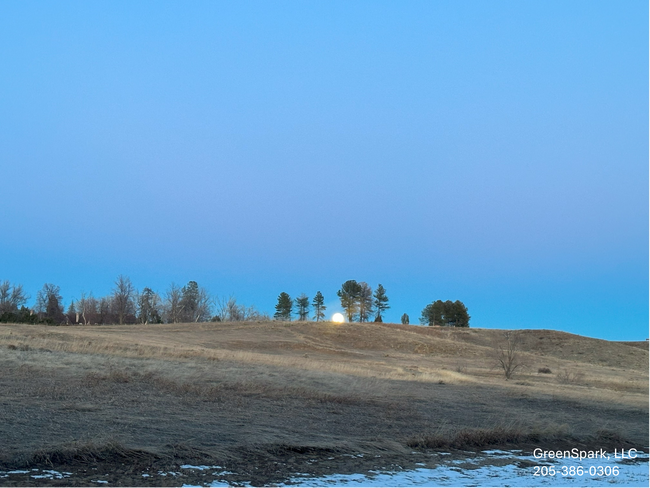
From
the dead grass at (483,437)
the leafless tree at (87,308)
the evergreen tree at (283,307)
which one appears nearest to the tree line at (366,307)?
the evergreen tree at (283,307)

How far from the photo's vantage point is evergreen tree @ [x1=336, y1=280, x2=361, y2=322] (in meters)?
88.9

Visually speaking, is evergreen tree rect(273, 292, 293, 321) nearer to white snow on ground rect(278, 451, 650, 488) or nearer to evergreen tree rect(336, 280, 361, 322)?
evergreen tree rect(336, 280, 361, 322)

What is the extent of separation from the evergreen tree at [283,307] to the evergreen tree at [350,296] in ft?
32.1

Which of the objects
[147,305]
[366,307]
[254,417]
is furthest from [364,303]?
[254,417]

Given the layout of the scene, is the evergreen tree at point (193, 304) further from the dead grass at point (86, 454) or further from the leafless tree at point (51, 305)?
the dead grass at point (86, 454)

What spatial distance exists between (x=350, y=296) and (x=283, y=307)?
1268 cm

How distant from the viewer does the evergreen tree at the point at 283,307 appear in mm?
93312

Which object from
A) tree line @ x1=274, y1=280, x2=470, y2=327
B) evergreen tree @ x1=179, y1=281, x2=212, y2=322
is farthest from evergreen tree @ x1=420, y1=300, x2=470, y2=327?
evergreen tree @ x1=179, y1=281, x2=212, y2=322

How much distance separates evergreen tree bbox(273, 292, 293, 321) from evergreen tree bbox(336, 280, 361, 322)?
32.1 feet

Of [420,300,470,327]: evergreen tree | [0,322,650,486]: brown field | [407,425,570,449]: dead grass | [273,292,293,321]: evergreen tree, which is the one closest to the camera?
[0,322,650,486]: brown field

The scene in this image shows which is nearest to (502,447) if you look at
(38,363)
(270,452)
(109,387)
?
(270,452)

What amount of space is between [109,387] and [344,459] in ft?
27.6

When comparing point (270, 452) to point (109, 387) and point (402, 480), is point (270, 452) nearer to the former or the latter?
point (402, 480)

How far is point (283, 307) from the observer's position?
93312mm
